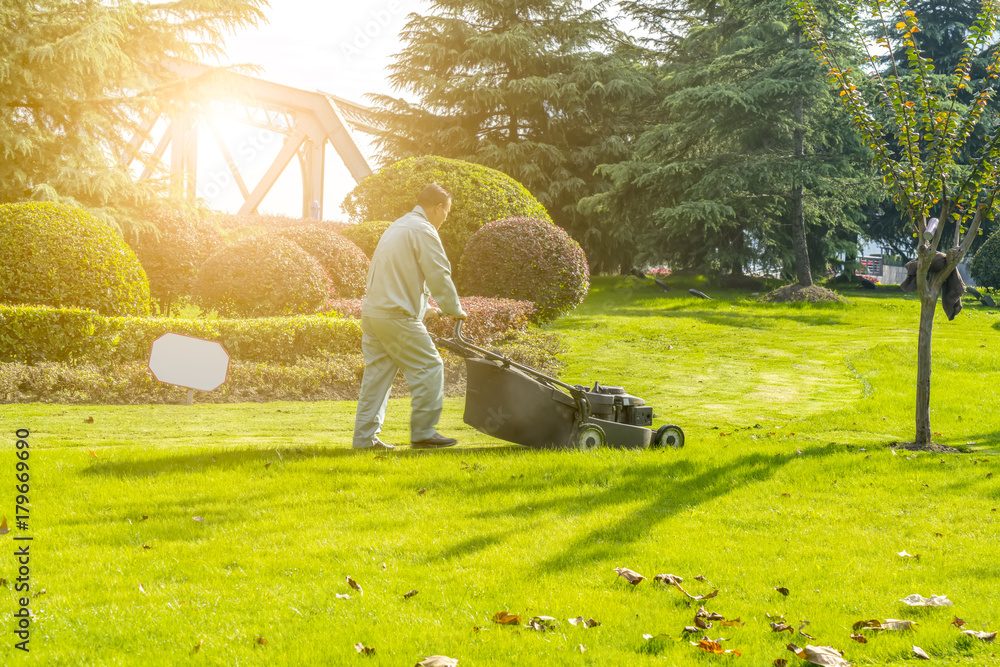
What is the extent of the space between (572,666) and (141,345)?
7832mm

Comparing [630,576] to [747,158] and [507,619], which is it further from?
[747,158]

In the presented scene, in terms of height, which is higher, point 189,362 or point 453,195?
point 453,195

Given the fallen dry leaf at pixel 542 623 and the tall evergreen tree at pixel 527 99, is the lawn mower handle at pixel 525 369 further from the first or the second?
the tall evergreen tree at pixel 527 99

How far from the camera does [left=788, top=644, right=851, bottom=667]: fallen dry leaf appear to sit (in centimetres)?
260

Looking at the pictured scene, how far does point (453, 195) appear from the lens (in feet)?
50.9

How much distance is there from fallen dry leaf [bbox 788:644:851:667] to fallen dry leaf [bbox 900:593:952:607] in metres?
0.70

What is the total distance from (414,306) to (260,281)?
250 inches

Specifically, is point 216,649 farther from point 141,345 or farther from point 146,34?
point 146,34

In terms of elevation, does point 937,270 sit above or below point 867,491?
above

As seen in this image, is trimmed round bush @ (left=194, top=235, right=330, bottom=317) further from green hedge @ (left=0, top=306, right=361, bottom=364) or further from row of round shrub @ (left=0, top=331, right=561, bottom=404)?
row of round shrub @ (left=0, top=331, right=561, bottom=404)

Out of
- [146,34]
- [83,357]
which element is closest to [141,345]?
[83,357]

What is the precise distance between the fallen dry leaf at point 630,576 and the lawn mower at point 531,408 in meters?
2.11

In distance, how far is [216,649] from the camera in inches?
102

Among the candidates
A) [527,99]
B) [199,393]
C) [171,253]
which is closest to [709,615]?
[199,393]
